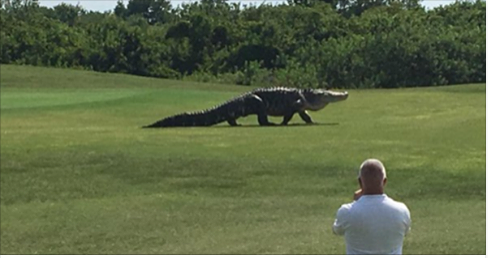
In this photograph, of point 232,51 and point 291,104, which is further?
point 232,51

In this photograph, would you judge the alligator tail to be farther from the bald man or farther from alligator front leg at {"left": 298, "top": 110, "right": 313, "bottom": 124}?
the bald man

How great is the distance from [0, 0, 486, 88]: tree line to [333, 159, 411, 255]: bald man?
1220cm

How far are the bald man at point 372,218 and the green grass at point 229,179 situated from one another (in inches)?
102

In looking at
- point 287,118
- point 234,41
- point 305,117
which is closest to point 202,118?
point 287,118

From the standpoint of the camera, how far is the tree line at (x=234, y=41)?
1704 cm

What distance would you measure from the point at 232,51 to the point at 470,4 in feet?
24.5

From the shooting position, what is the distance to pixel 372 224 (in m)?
3.63

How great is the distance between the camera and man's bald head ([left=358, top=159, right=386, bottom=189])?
141 inches

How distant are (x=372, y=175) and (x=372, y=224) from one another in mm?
174

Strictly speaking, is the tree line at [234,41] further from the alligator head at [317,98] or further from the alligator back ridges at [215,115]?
the alligator back ridges at [215,115]

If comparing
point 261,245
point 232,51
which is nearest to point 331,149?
point 261,245

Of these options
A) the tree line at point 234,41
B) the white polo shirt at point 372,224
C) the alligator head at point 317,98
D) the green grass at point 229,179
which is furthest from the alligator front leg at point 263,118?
the white polo shirt at point 372,224

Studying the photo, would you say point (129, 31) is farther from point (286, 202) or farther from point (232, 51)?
point (286, 202)

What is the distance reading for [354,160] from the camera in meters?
9.28
